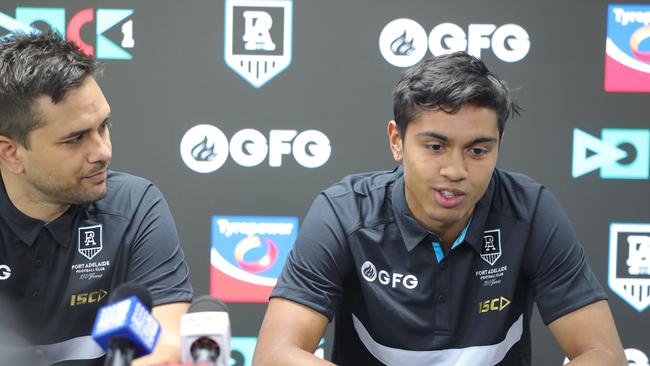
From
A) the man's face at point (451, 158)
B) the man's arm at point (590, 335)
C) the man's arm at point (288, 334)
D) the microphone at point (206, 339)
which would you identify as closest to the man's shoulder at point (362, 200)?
the man's face at point (451, 158)

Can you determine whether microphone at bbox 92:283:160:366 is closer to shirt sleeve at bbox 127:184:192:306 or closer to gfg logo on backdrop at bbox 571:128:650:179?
shirt sleeve at bbox 127:184:192:306

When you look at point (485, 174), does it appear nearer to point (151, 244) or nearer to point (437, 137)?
point (437, 137)

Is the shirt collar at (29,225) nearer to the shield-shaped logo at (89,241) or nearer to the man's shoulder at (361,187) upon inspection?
the shield-shaped logo at (89,241)

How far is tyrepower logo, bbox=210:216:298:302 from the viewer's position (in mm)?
2594

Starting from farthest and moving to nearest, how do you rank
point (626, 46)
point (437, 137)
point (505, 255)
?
point (626, 46)
point (505, 255)
point (437, 137)

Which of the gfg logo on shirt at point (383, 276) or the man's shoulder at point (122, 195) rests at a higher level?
the man's shoulder at point (122, 195)

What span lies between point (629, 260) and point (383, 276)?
1.17 metres

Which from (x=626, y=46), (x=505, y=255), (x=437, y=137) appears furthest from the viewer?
(x=626, y=46)

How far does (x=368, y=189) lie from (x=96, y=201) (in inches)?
25.2

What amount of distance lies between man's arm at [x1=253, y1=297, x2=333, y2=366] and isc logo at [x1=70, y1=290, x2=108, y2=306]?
0.39 metres

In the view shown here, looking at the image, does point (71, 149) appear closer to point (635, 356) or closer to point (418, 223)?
point (418, 223)

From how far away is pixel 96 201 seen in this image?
184 cm

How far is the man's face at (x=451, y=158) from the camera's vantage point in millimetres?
1672

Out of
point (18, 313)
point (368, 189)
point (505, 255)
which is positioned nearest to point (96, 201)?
point (18, 313)
